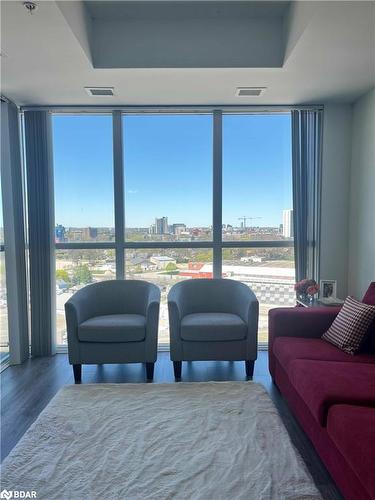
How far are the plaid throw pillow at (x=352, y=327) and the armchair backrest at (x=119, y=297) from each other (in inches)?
70.3

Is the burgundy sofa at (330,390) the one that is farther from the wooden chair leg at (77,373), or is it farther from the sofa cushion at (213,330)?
the wooden chair leg at (77,373)

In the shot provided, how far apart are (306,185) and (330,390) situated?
2487 mm

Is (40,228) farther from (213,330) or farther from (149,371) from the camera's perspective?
(213,330)

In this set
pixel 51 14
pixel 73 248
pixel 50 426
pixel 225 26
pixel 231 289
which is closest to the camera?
pixel 51 14

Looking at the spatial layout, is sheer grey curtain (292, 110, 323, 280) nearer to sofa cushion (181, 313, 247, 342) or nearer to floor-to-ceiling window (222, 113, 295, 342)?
floor-to-ceiling window (222, 113, 295, 342)

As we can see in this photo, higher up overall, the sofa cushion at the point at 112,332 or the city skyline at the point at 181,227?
the city skyline at the point at 181,227

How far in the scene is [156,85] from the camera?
3090 millimetres

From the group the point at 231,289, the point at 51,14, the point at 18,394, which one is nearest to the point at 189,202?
the point at 231,289

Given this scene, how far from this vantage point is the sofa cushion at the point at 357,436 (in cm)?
130

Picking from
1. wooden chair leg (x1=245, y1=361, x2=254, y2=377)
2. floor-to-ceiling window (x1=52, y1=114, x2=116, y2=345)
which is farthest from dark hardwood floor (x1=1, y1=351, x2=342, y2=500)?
floor-to-ceiling window (x1=52, y1=114, x2=116, y2=345)

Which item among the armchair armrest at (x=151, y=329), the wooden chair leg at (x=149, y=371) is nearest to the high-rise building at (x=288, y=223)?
the armchair armrest at (x=151, y=329)

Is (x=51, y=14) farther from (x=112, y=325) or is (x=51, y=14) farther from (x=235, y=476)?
(x=235, y=476)

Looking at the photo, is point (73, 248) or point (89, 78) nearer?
point (89, 78)

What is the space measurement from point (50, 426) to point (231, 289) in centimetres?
202
